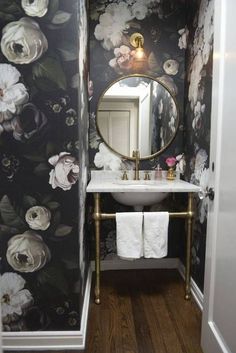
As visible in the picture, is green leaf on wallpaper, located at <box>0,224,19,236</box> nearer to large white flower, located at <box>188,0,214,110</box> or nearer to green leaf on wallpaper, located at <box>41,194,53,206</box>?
green leaf on wallpaper, located at <box>41,194,53,206</box>

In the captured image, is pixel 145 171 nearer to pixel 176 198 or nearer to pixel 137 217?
pixel 176 198

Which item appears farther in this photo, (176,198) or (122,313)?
(176,198)

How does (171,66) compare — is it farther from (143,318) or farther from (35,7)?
(143,318)

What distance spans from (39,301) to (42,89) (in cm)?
118

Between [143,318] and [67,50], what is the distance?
1.73 metres

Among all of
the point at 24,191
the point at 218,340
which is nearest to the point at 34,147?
the point at 24,191

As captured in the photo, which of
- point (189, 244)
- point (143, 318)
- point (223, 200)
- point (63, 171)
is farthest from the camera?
point (189, 244)

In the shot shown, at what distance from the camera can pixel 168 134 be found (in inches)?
95.5

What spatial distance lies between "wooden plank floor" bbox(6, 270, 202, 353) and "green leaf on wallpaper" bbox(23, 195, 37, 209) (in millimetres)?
891

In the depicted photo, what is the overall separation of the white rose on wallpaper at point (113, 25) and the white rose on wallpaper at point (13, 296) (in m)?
1.93

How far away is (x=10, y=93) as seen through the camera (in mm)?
1416

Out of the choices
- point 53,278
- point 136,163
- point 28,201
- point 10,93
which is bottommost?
point 53,278

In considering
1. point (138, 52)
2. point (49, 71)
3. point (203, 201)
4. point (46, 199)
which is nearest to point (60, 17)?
point (49, 71)

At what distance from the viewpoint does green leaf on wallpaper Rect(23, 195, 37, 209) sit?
146cm
